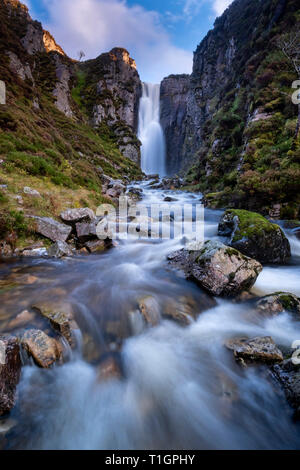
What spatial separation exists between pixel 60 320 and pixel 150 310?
1.54 metres

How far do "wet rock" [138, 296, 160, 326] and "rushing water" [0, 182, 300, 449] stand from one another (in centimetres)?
10

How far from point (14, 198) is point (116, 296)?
15.7ft

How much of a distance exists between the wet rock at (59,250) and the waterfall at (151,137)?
66022mm

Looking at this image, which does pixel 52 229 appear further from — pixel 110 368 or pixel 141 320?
pixel 110 368

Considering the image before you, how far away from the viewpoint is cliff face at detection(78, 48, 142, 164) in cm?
4609

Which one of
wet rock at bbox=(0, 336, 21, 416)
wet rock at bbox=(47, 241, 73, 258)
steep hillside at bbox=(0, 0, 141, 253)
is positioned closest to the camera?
wet rock at bbox=(0, 336, 21, 416)

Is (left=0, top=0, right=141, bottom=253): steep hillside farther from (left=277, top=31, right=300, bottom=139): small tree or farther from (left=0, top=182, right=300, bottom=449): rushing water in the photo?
(left=277, top=31, right=300, bottom=139): small tree

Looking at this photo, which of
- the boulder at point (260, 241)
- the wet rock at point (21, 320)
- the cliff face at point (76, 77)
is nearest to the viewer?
the wet rock at point (21, 320)

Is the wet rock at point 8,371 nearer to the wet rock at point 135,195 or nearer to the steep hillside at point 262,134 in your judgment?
the steep hillside at point 262,134

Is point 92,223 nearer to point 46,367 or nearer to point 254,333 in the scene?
point 46,367

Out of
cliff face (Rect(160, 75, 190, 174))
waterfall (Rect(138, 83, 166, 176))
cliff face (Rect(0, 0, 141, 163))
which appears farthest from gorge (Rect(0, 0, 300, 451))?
cliff face (Rect(160, 75, 190, 174))

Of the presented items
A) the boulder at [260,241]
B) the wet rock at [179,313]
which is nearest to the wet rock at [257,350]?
the wet rock at [179,313]

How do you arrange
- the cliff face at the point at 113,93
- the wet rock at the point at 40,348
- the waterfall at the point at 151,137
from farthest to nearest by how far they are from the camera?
the waterfall at the point at 151,137 → the cliff face at the point at 113,93 → the wet rock at the point at 40,348

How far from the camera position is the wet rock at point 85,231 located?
6.42m
